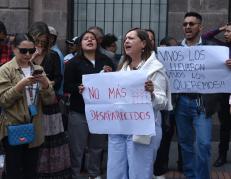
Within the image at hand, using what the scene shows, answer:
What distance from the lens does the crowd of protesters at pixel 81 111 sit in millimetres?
6254

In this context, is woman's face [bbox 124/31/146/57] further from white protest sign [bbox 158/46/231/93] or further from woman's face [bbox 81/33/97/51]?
woman's face [bbox 81/33/97/51]

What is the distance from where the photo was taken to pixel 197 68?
7434 mm

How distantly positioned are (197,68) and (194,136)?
798 millimetres

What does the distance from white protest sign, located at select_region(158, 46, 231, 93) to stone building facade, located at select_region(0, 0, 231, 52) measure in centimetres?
454

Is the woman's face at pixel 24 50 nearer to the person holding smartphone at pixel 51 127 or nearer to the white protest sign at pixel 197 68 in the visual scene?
the person holding smartphone at pixel 51 127

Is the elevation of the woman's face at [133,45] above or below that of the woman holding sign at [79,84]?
above

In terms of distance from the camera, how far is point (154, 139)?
625 centimetres

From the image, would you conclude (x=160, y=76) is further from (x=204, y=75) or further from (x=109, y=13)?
(x=109, y=13)

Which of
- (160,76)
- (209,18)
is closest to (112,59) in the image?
(160,76)

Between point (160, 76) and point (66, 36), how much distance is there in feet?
20.2

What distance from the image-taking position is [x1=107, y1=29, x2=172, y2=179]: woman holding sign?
6137 millimetres

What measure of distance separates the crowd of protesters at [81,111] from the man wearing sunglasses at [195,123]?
1cm

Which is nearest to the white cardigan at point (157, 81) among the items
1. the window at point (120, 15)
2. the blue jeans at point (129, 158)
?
the blue jeans at point (129, 158)

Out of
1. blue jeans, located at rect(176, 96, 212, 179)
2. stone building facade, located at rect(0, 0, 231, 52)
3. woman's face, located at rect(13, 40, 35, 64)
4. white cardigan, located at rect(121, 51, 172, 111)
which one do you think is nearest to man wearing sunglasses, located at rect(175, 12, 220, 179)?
blue jeans, located at rect(176, 96, 212, 179)
